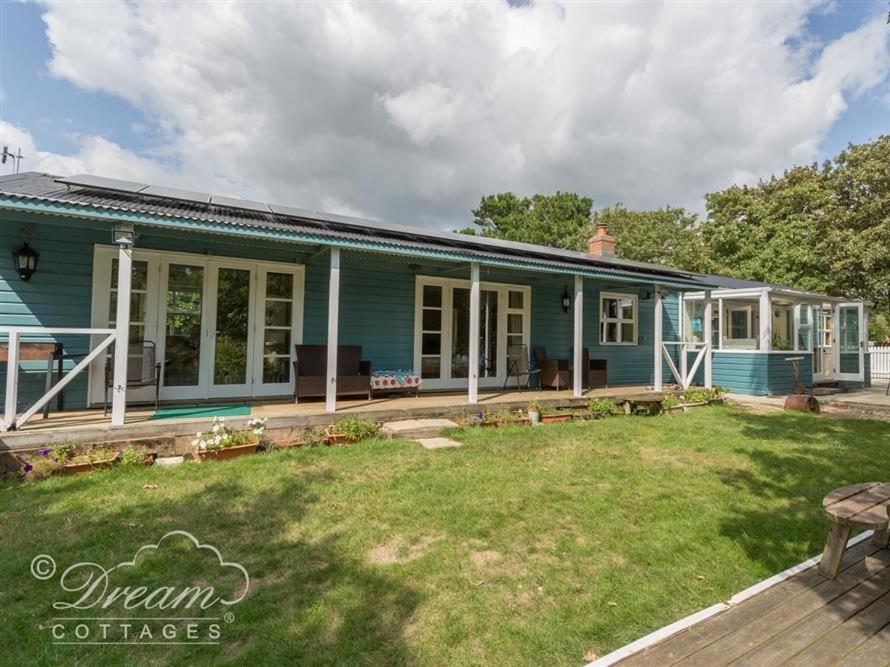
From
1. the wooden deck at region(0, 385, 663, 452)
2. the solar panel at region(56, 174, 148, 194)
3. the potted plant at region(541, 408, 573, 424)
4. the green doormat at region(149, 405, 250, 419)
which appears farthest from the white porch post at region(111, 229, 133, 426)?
the potted plant at region(541, 408, 573, 424)

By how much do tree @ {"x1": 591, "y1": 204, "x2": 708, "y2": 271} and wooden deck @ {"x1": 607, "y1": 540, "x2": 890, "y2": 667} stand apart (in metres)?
27.7

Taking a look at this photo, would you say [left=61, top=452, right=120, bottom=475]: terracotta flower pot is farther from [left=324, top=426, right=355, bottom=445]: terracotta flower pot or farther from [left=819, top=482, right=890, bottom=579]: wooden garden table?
[left=819, top=482, right=890, bottom=579]: wooden garden table

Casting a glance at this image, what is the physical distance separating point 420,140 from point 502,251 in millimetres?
10674

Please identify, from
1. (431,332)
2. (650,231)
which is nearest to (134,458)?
(431,332)

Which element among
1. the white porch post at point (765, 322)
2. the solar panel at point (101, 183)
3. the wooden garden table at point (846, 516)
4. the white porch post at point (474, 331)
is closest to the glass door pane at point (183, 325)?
the solar panel at point (101, 183)

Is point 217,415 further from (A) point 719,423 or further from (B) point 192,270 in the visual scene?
(A) point 719,423

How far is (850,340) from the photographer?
12.9 metres

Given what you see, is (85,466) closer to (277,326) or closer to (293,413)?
(293,413)

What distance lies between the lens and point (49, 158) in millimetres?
20000

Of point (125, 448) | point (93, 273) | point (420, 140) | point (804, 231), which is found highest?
point (420, 140)

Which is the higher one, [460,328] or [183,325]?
[460,328]

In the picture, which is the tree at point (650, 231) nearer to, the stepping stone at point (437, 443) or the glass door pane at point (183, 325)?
the stepping stone at point (437, 443)

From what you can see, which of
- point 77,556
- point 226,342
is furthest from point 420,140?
point 77,556

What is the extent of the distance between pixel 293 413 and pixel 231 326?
6.49ft
